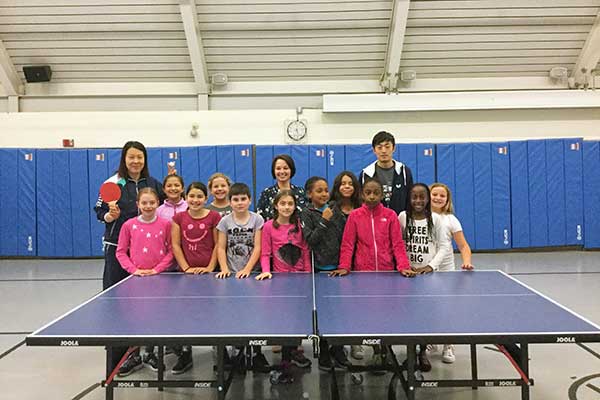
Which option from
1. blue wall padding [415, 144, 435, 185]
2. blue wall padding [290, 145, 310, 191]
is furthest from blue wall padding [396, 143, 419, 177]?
blue wall padding [290, 145, 310, 191]

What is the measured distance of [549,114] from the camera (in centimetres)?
832

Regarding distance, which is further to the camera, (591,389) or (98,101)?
(98,101)

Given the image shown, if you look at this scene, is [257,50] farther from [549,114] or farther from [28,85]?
[549,114]

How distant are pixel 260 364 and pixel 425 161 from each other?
18.2ft

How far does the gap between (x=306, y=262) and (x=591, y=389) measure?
2.11 m

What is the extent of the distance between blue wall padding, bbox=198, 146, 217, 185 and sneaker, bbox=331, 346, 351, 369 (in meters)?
5.03

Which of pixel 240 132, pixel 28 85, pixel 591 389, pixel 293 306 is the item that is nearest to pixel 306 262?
pixel 293 306

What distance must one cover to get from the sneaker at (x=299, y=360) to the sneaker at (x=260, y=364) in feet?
0.71

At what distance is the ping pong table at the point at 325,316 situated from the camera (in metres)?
1.91

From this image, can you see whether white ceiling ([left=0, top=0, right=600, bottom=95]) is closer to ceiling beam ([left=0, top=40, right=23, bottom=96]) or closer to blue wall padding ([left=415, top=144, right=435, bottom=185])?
ceiling beam ([left=0, top=40, right=23, bottom=96])

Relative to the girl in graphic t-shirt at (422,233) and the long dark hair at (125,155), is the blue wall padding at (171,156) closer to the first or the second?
the long dark hair at (125,155)

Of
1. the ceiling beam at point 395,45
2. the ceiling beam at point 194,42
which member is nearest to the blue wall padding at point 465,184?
the ceiling beam at point 395,45

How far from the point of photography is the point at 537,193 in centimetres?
784

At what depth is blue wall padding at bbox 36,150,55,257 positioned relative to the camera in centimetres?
780
